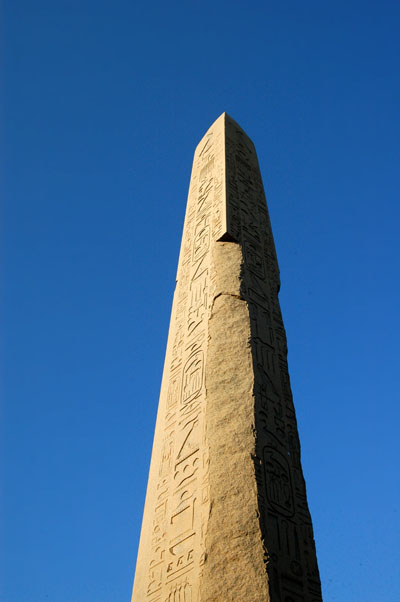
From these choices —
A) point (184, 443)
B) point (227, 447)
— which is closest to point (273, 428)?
point (227, 447)

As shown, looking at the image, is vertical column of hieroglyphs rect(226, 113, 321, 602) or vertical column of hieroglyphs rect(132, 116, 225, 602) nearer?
vertical column of hieroglyphs rect(226, 113, 321, 602)

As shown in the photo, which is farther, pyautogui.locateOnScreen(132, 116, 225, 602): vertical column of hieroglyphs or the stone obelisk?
pyautogui.locateOnScreen(132, 116, 225, 602): vertical column of hieroglyphs

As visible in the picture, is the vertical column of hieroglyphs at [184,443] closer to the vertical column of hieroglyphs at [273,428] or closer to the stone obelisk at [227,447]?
the stone obelisk at [227,447]

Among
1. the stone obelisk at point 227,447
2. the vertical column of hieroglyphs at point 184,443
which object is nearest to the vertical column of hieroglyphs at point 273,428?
the stone obelisk at point 227,447

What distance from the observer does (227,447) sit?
3559 mm

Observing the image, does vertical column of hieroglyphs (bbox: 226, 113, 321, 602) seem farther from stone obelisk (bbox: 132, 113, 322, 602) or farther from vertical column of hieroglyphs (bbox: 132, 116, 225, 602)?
vertical column of hieroglyphs (bbox: 132, 116, 225, 602)

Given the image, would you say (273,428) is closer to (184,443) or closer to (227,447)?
(227,447)

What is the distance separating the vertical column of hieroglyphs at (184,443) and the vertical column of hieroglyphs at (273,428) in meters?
0.31

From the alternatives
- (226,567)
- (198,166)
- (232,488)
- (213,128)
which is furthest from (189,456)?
(213,128)

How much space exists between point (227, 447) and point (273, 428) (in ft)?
1.27

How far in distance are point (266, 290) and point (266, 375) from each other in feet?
3.21

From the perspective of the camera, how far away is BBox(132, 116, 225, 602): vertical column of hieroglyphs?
3365 millimetres

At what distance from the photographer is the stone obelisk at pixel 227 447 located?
3.13 m

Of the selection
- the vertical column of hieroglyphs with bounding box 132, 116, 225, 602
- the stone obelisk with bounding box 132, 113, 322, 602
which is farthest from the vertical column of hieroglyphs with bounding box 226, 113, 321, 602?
the vertical column of hieroglyphs with bounding box 132, 116, 225, 602
